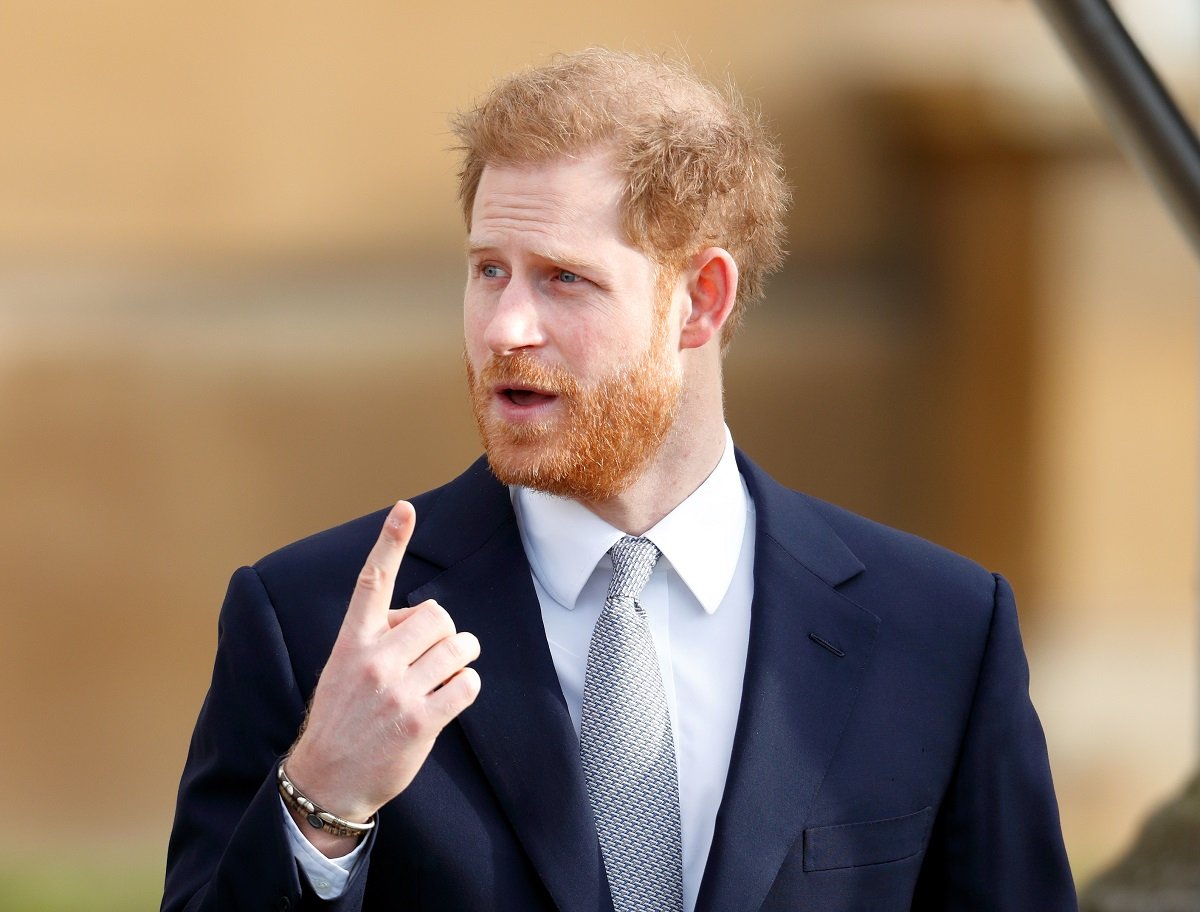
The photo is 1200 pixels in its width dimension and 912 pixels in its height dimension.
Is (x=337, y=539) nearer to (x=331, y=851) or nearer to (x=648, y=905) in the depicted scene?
(x=331, y=851)

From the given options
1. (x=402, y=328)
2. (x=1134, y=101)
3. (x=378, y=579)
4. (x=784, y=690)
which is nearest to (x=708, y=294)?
(x=784, y=690)

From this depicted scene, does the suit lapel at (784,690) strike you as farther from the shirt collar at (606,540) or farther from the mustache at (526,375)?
the mustache at (526,375)

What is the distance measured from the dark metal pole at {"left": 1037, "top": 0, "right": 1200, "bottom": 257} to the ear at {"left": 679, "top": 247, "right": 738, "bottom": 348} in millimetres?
1257

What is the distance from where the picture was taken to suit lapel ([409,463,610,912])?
1.62m

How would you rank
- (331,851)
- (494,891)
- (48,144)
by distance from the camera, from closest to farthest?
(331,851)
(494,891)
(48,144)

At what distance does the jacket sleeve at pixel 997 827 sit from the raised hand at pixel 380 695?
0.67 metres

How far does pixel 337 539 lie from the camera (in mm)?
1834

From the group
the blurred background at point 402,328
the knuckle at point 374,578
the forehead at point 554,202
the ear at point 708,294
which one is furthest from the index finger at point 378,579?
the blurred background at point 402,328

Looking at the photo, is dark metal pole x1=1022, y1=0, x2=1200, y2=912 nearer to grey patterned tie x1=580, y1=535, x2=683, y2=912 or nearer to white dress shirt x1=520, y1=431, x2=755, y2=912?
white dress shirt x1=520, y1=431, x2=755, y2=912

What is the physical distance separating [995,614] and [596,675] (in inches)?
21.1

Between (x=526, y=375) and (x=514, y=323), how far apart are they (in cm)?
6

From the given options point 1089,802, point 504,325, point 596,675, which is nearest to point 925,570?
point 596,675

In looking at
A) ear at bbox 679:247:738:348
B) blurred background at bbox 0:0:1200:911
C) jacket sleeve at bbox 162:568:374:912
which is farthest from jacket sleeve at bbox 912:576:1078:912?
blurred background at bbox 0:0:1200:911

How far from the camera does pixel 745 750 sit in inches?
66.6
